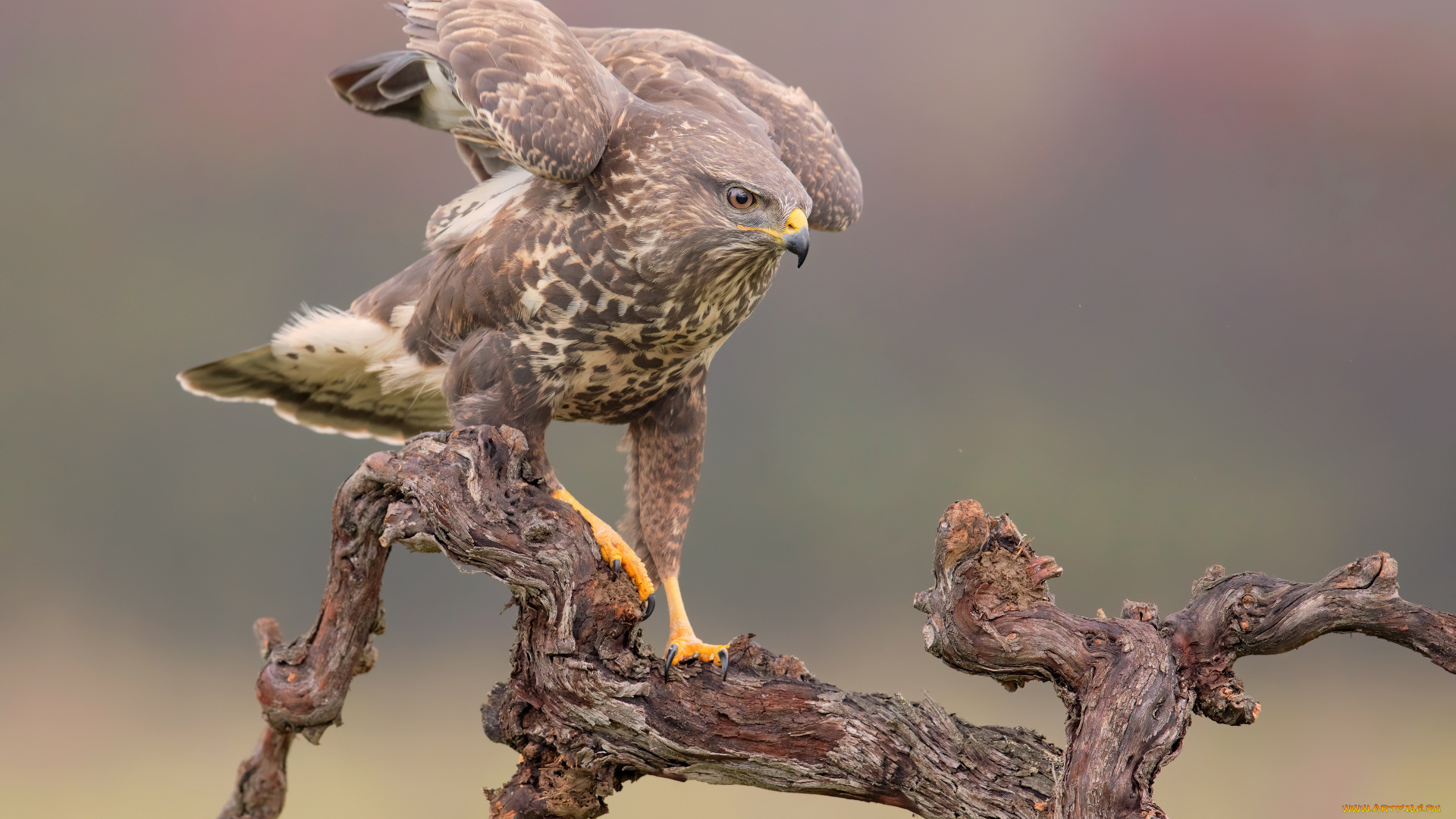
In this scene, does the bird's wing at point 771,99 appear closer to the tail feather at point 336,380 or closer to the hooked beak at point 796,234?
the hooked beak at point 796,234

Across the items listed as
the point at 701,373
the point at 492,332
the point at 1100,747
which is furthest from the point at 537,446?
the point at 1100,747

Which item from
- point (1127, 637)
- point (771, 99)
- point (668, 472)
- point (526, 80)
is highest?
point (771, 99)

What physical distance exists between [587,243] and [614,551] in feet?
2.18

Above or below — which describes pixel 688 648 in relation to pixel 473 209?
below

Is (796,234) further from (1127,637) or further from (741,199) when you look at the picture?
(1127,637)

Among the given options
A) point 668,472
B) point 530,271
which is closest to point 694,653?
point 668,472

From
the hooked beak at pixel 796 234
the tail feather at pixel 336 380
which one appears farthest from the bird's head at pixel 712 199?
the tail feather at pixel 336 380

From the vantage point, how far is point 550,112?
2350 mm

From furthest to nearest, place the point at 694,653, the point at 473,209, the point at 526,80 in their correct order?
1. the point at 473,209
2. the point at 694,653
3. the point at 526,80

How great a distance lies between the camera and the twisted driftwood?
1.92 m

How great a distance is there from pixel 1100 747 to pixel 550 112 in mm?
1588

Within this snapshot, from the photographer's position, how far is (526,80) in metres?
2.39

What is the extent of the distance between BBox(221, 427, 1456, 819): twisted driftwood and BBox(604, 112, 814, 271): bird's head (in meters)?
0.55

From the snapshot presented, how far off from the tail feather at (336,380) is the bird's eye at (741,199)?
37.4 inches
